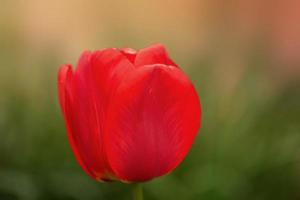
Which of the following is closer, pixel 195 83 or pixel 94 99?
pixel 94 99

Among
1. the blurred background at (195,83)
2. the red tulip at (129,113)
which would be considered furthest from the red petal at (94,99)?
the blurred background at (195,83)

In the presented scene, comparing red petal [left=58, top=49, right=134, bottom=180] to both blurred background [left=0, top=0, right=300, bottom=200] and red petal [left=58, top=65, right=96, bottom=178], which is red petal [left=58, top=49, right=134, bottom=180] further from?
blurred background [left=0, top=0, right=300, bottom=200]

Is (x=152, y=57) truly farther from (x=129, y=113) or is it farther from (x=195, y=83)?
(x=195, y=83)

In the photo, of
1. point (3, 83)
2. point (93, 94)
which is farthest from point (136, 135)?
point (3, 83)

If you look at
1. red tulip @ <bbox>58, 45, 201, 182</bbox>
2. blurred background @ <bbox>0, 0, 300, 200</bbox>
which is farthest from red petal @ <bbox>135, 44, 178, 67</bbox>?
blurred background @ <bbox>0, 0, 300, 200</bbox>

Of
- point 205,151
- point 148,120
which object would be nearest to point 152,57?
point 148,120

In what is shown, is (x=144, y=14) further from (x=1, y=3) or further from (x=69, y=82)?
(x=69, y=82)
